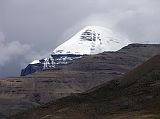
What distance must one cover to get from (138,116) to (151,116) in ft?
21.1

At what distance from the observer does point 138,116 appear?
199375 mm

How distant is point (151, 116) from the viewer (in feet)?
637
